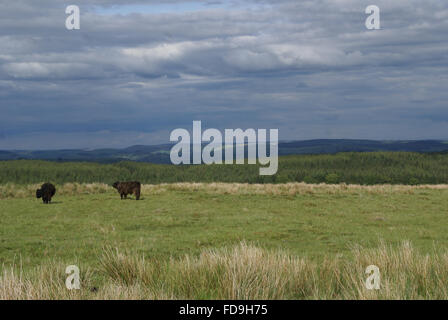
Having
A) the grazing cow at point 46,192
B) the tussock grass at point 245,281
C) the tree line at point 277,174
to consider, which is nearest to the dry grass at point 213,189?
the grazing cow at point 46,192

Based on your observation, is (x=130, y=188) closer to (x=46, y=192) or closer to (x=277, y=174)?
(x=46, y=192)

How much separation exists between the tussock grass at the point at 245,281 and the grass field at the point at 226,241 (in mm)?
28

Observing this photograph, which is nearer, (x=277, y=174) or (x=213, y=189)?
(x=213, y=189)

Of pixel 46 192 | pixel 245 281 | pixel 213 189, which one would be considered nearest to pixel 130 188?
pixel 46 192

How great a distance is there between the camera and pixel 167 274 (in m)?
8.97

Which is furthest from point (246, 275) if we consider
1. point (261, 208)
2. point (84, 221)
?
point (261, 208)

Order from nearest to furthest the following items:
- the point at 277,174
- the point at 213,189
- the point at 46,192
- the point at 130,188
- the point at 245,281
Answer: the point at 245,281
the point at 46,192
the point at 130,188
the point at 213,189
the point at 277,174

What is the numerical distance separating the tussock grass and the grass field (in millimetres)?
28

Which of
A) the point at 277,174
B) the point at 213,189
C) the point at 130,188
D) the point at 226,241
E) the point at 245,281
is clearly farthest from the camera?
the point at 277,174

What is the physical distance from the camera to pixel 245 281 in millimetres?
7953

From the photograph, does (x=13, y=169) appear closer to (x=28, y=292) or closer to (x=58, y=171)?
(x=58, y=171)

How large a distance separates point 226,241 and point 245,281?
8934 mm

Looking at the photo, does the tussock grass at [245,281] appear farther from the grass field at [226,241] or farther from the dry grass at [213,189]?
the dry grass at [213,189]
